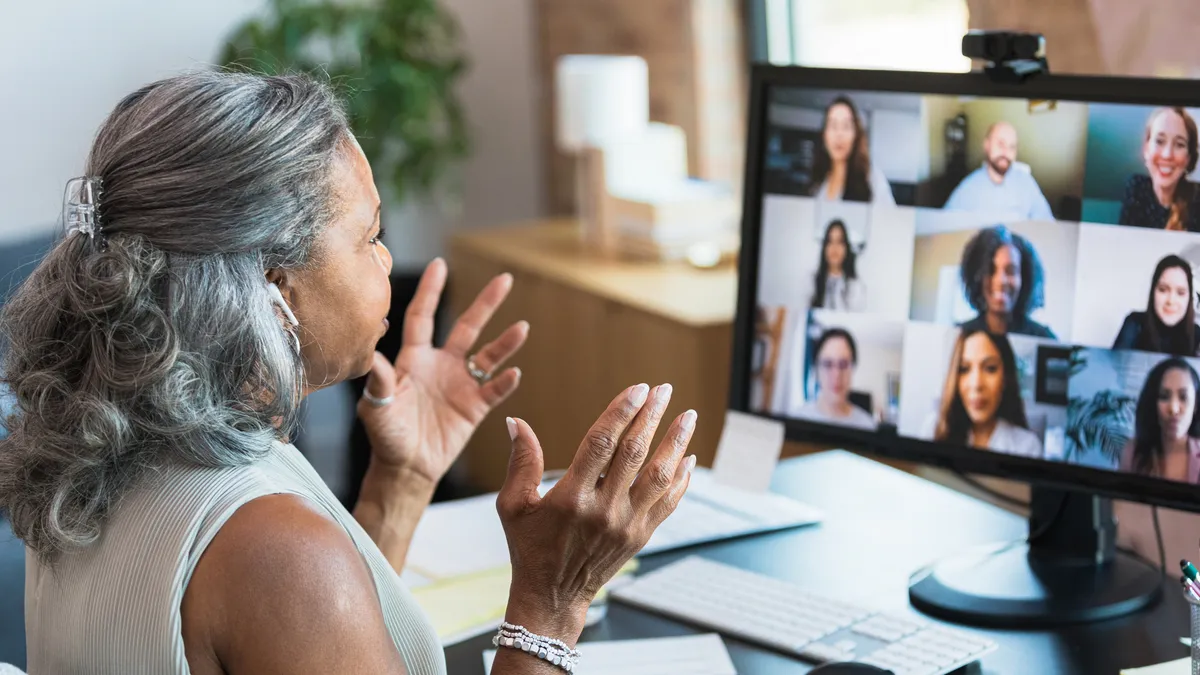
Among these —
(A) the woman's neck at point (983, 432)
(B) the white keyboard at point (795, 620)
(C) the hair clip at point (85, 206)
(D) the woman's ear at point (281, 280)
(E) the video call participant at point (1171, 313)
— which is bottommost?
(B) the white keyboard at point (795, 620)

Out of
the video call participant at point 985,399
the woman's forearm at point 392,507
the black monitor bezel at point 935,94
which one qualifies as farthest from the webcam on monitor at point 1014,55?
the woman's forearm at point 392,507

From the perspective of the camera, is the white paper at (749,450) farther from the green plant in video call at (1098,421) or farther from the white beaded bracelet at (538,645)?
the white beaded bracelet at (538,645)

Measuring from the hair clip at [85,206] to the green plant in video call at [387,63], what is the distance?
2.37m

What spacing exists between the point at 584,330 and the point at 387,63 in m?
1.00

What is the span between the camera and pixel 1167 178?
1.24 meters

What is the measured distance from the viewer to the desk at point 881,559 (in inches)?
49.4

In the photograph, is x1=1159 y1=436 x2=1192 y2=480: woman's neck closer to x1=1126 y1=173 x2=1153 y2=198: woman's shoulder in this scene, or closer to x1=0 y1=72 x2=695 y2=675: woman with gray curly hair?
x1=1126 y1=173 x2=1153 y2=198: woman's shoulder

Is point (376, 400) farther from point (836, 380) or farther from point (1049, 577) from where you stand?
point (1049, 577)

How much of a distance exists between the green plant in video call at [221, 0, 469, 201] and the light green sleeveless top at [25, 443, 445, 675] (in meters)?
2.42

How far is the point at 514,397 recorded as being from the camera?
3.34 m

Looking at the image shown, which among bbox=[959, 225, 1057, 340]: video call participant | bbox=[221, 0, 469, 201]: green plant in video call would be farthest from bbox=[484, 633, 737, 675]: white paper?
bbox=[221, 0, 469, 201]: green plant in video call

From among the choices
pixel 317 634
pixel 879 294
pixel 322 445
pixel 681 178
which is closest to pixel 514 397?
pixel 681 178

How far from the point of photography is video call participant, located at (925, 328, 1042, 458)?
1351mm

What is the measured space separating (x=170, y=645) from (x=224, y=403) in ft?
0.61
